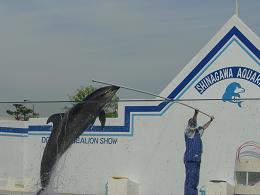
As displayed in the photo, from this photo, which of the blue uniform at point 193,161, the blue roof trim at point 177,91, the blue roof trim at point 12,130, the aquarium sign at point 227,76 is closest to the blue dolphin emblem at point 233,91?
the aquarium sign at point 227,76

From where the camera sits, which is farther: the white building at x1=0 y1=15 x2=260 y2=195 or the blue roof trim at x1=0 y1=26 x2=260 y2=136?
the blue roof trim at x1=0 y1=26 x2=260 y2=136

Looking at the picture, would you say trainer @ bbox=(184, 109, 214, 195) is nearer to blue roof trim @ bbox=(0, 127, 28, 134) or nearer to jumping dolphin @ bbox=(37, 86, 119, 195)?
jumping dolphin @ bbox=(37, 86, 119, 195)

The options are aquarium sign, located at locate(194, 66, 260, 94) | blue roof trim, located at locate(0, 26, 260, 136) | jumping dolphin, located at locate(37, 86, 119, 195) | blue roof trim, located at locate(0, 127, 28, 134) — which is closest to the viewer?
jumping dolphin, located at locate(37, 86, 119, 195)

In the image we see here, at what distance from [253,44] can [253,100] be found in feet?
6.53

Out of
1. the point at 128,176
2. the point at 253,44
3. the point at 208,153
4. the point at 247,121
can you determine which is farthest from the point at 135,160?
the point at 253,44

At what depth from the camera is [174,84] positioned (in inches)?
→ 718

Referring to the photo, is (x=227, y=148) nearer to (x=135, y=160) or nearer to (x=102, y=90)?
(x=135, y=160)

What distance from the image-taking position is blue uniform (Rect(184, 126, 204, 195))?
16844 millimetres

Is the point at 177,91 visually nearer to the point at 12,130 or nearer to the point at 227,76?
the point at 227,76

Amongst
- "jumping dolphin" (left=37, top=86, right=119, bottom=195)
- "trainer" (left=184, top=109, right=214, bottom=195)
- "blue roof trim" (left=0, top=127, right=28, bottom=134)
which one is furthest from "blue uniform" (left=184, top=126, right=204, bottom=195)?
"blue roof trim" (left=0, top=127, right=28, bottom=134)

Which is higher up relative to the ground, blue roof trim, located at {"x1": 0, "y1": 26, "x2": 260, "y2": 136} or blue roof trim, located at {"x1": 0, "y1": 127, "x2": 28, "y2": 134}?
blue roof trim, located at {"x1": 0, "y1": 26, "x2": 260, "y2": 136}

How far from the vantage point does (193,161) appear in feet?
55.5

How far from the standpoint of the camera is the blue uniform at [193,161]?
16.8 m

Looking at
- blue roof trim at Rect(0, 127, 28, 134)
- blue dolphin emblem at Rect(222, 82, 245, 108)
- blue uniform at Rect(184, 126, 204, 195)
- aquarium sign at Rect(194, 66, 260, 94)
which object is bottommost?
blue uniform at Rect(184, 126, 204, 195)
